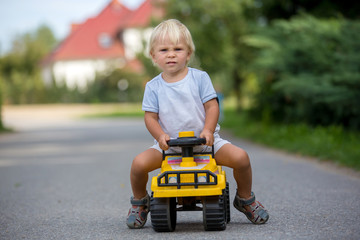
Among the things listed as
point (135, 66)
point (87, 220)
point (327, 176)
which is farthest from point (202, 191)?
point (135, 66)

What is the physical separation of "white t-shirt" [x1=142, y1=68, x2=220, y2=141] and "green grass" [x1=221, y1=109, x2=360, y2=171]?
3.89 m

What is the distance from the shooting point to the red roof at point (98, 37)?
62.3 metres

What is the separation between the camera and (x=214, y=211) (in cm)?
383

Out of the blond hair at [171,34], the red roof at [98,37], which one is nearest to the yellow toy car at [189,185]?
the blond hair at [171,34]

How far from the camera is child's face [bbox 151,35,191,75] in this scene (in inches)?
161

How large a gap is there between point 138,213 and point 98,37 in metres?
61.0

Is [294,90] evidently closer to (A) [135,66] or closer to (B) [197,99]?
(B) [197,99]

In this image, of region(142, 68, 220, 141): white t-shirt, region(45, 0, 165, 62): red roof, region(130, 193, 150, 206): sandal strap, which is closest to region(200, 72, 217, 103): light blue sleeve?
region(142, 68, 220, 141): white t-shirt

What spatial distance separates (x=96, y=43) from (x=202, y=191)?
61334 millimetres

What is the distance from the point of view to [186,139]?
12.3 ft

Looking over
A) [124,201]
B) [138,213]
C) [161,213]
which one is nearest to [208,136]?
[161,213]

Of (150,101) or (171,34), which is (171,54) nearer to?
(171,34)

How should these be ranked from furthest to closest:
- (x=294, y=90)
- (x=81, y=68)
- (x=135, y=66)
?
1. (x=81, y=68)
2. (x=135, y=66)
3. (x=294, y=90)

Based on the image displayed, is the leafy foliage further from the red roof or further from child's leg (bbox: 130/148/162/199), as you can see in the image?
the red roof
